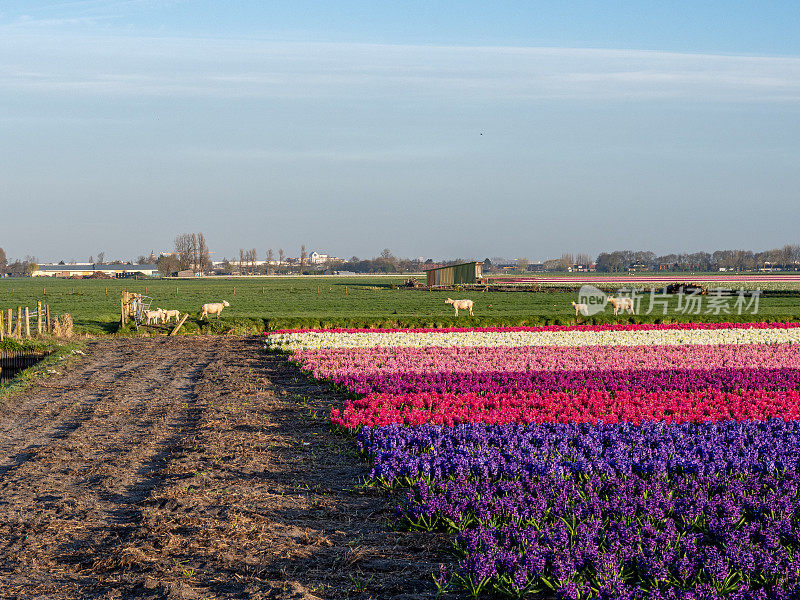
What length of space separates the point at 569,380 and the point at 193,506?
427 inches

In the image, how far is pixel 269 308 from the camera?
56.7 meters

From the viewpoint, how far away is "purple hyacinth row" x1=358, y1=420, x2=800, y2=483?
9680mm

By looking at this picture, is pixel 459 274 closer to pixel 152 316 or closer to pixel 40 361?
pixel 152 316

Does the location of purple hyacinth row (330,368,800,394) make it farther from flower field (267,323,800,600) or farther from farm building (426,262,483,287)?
farm building (426,262,483,287)

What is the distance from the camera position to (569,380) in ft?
58.0

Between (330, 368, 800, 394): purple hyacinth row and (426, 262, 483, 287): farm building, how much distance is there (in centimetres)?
7219

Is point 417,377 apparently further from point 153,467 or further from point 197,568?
point 197,568

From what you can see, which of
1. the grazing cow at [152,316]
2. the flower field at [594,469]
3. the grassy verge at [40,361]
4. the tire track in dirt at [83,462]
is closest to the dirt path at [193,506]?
the tire track in dirt at [83,462]

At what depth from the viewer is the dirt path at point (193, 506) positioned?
6887 millimetres

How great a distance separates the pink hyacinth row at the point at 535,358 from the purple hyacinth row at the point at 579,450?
7.58 m

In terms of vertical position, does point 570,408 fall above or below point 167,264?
below

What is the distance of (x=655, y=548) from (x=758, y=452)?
4.34 meters

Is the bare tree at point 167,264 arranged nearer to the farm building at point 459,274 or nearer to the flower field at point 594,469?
the farm building at point 459,274

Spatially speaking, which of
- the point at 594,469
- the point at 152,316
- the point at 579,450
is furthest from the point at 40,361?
the point at 594,469
